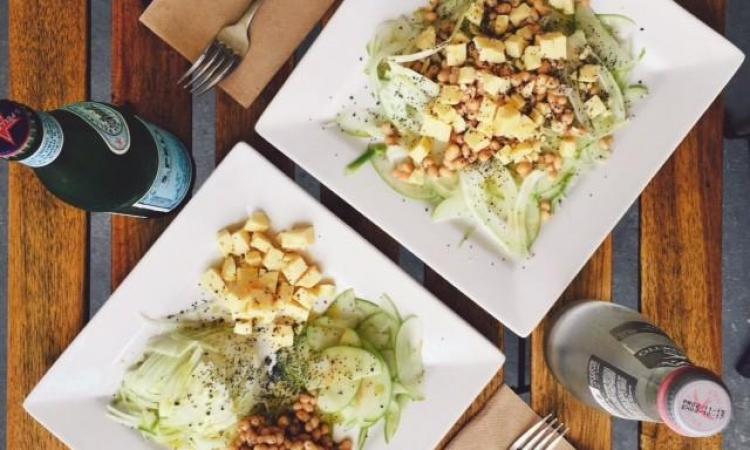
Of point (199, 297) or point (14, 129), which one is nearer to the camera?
point (14, 129)

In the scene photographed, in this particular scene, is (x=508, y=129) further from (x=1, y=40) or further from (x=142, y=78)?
(x=1, y=40)

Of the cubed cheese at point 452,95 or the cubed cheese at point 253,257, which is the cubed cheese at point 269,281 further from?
the cubed cheese at point 452,95

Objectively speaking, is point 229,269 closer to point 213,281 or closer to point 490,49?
point 213,281

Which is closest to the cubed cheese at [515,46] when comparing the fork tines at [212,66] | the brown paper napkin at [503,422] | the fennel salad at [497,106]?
the fennel salad at [497,106]

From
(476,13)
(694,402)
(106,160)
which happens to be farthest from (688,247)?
(106,160)

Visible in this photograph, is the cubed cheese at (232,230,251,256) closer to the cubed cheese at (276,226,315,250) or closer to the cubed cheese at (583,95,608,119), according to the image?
the cubed cheese at (276,226,315,250)

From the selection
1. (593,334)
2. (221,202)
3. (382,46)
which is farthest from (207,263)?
(593,334)

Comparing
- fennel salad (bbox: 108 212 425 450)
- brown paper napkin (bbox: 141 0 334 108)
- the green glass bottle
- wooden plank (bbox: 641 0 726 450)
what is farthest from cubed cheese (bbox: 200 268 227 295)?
wooden plank (bbox: 641 0 726 450)
